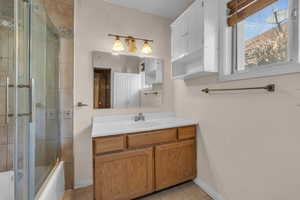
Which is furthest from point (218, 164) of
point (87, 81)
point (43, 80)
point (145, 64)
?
point (43, 80)

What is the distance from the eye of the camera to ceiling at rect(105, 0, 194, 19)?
1983mm

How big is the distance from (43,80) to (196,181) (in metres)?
2.20

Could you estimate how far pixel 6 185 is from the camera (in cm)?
137

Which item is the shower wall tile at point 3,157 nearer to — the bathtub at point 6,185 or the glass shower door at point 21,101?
the bathtub at point 6,185

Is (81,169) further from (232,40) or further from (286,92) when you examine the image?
(232,40)

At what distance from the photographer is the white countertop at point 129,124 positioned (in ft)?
4.78

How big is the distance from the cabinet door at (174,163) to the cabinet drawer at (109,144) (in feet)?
1.39

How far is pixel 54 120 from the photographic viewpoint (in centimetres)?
173

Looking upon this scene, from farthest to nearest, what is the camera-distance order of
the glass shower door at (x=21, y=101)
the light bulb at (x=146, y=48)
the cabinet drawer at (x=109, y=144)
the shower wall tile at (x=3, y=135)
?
the light bulb at (x=146, y=48)
the shower wall tile at (x=3, y=135)
the cabinet drawer at (x=109, y=144)
the glass shower door at (x=21, y=101)

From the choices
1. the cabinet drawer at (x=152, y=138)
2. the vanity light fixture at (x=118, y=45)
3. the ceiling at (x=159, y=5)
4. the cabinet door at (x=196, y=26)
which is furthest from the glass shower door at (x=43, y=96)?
the cabinet door at (x=196, y=26)

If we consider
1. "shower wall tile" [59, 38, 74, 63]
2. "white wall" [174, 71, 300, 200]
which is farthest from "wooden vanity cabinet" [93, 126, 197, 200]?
"shower wall tile" [59, 38, 74, 63]

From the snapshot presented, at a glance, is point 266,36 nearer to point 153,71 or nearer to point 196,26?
point 196,26

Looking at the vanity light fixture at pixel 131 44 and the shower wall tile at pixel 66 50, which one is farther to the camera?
the vanity light fixture at pixel 131 44

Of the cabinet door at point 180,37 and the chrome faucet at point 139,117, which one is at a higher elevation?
the cabinet door at point 180,37
